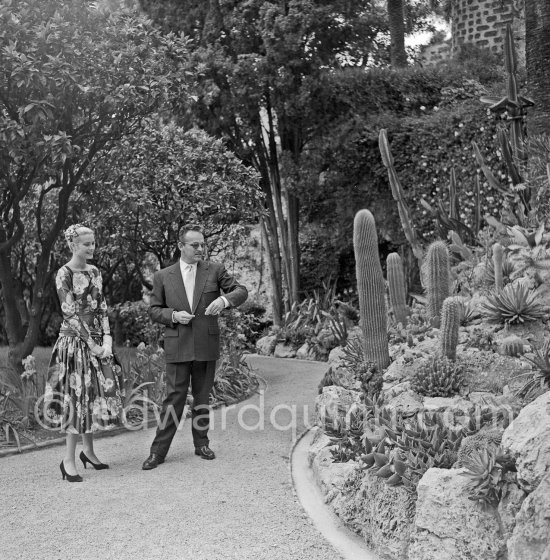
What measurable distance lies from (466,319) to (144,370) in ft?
11.2

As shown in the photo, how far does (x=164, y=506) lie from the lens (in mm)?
4500

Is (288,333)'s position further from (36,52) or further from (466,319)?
(36,52)

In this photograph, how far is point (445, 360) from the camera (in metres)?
5.37

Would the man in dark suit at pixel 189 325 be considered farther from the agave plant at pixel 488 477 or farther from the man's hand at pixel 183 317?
the agave plant at pixel 488 477

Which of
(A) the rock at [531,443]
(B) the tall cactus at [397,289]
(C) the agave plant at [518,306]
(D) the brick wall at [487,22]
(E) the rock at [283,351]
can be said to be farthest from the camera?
(D) the brick wall at [487,22]

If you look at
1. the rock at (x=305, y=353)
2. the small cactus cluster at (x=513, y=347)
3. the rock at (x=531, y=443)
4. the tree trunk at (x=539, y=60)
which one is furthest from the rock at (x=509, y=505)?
the rock at (x=305, y=353)

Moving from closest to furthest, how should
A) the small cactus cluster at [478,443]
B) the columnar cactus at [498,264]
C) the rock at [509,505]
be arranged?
the rock at [509,505], the small cactus cluster at [478,443], the columnar cactus at [498,264]

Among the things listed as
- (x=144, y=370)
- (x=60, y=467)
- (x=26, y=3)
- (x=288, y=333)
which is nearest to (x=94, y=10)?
(x=26, y=3)

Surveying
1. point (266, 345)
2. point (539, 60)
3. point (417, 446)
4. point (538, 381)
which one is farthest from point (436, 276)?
point (266, 345)

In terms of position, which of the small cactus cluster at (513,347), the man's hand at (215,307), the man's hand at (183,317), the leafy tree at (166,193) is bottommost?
the small cactus cluster at (513,347)

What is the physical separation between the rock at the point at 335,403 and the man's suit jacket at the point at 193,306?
0.96 meters

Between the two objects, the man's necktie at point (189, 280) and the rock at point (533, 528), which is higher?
the man's necktie at point (189, 280)

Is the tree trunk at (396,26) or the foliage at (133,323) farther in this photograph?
the tree trunk at (396,26)

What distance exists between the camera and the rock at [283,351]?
512 inches
